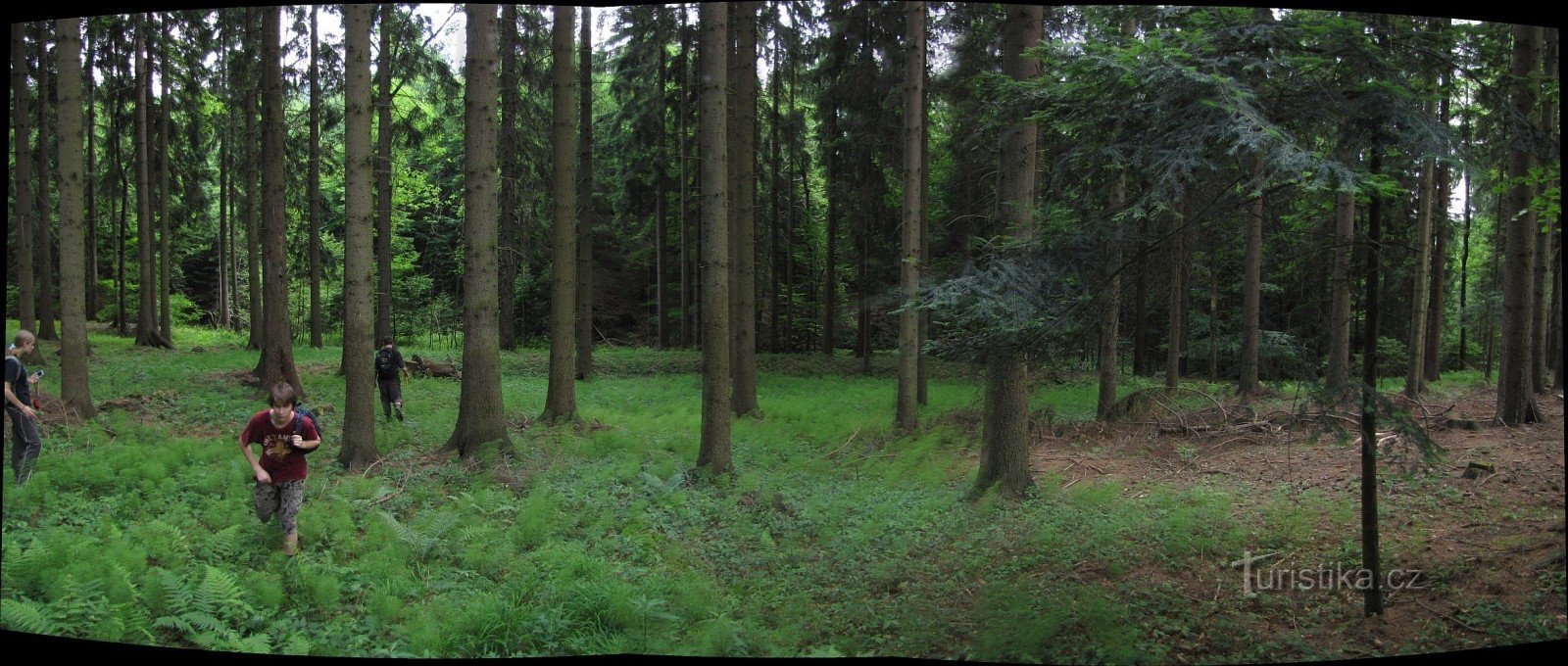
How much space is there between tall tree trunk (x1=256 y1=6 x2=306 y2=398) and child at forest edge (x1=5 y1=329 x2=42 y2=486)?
569cm

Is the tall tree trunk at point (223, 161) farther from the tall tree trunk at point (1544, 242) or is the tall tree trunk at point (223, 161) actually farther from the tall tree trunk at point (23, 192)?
the tall tree trunk at point (1544, 242)

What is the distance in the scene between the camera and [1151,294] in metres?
6.76

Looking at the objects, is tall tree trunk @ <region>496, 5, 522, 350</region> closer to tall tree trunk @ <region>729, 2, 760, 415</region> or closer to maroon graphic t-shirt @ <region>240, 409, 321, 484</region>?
tall tree trunk @ <region>729, 2, 760, 415</region>

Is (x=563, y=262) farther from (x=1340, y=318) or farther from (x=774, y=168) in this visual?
(x=774, y=168)

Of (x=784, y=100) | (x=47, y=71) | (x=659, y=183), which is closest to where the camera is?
(x=47, y=71)

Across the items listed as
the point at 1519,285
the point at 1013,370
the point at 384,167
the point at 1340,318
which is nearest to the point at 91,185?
the point at 384,167

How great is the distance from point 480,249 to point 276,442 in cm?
402

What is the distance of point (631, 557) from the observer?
22.7ft

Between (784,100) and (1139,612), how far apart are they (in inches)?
986

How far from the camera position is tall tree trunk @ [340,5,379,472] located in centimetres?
876

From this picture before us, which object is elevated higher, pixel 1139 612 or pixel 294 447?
pixel 294 447

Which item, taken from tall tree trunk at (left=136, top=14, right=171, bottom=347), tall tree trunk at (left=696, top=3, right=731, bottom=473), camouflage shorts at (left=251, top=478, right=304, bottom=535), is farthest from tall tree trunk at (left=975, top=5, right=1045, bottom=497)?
tall tree trunk at (left=136, top=14, right=171, bottom=347)

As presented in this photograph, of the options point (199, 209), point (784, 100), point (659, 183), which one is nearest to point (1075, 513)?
point (659, 183)

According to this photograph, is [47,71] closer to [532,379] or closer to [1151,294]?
[532,379]
